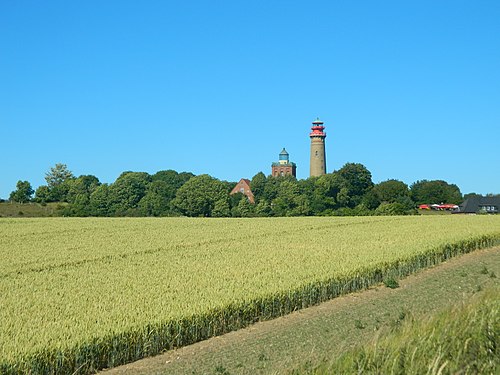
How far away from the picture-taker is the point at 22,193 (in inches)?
4235

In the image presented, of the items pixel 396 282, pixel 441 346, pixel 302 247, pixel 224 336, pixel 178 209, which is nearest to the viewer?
pixel 441 346

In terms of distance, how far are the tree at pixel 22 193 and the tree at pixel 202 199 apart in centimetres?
2570

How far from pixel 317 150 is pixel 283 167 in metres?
13.6

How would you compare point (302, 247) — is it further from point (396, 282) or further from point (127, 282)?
point (127, 282)

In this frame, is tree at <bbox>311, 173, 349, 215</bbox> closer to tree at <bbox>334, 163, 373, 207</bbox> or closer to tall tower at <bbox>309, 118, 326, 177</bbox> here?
tree at <bbox>334, 163, 373, 207</bbox>

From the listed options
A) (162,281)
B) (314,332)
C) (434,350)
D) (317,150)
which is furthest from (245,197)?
(434,350)

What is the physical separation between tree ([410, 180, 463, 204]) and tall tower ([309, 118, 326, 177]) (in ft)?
99.4

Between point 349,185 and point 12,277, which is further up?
point 349,185

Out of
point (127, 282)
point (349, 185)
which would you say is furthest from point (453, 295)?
point (349, 185)

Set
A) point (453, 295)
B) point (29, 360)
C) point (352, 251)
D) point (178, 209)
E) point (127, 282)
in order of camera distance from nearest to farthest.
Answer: point (29, 360)
point (127, 282)
point (453, 295)
point (352, 251)
point (178, 209)

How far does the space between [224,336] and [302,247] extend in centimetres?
1447

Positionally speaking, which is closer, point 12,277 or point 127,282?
point 127,282

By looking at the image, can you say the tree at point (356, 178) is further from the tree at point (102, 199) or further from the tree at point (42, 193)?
the tree at point (42, 193)

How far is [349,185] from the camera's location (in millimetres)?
113875
